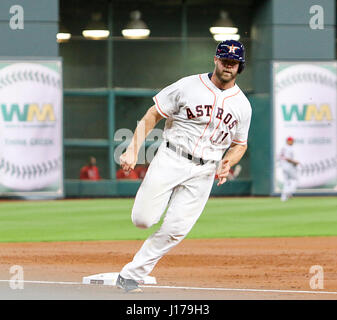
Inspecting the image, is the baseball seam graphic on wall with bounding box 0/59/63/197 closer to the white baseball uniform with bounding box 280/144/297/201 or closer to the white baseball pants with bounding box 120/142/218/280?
the white baseball uniform with bounding box 280/144/297/201

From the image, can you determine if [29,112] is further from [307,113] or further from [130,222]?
[307,113]

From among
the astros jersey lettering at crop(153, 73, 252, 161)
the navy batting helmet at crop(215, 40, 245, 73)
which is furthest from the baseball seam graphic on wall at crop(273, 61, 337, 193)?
the navy batting helmet at crop(215, 40, 245, 73)

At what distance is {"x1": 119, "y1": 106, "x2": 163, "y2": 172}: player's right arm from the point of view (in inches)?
287

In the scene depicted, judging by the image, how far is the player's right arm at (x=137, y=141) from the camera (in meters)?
7.28

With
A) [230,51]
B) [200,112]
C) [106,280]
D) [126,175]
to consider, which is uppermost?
[230,51]

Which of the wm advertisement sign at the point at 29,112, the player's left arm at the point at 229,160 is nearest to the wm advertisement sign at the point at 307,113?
the wm advertisement sign at the point at 29,112

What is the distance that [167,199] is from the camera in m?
7.71

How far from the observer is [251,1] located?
27234 millimetres

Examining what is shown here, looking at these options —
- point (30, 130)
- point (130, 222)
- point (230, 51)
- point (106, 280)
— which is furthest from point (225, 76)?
point (30, 130)

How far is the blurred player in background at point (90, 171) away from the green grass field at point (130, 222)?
2.34m

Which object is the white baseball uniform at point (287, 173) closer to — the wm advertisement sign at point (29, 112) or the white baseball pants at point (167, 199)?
the wm advertisement sign at point (29, 112)

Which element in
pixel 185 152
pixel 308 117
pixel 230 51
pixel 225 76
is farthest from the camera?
pixel 308 117

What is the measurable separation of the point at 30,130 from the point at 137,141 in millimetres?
16076
